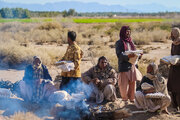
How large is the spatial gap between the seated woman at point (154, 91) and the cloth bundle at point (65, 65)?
1.77 meters

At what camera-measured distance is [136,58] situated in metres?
5.87

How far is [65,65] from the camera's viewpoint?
20.0 ft

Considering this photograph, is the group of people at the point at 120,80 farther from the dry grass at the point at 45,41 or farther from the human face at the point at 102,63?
the dry grass at the point at 45,41

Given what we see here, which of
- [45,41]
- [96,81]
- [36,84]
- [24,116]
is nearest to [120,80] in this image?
[96,81]

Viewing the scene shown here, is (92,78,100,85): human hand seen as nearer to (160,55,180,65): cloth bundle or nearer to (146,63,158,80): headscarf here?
(146,63,158,80): headscarf

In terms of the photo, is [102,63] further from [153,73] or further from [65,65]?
[153,73]

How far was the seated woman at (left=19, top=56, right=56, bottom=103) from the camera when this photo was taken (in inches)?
236

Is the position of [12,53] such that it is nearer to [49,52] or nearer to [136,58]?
[49,52]

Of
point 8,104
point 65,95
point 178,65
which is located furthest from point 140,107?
point 8,104

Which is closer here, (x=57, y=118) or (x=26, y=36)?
(x=57, y=118)

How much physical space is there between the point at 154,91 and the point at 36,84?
2.74 meters

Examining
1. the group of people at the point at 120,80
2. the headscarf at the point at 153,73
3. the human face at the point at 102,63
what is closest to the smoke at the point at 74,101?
the group of people at the point at 120,80

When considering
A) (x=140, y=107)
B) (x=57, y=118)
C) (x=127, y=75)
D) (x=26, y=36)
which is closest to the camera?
(x=57, y=118)

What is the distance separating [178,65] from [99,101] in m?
2.09
